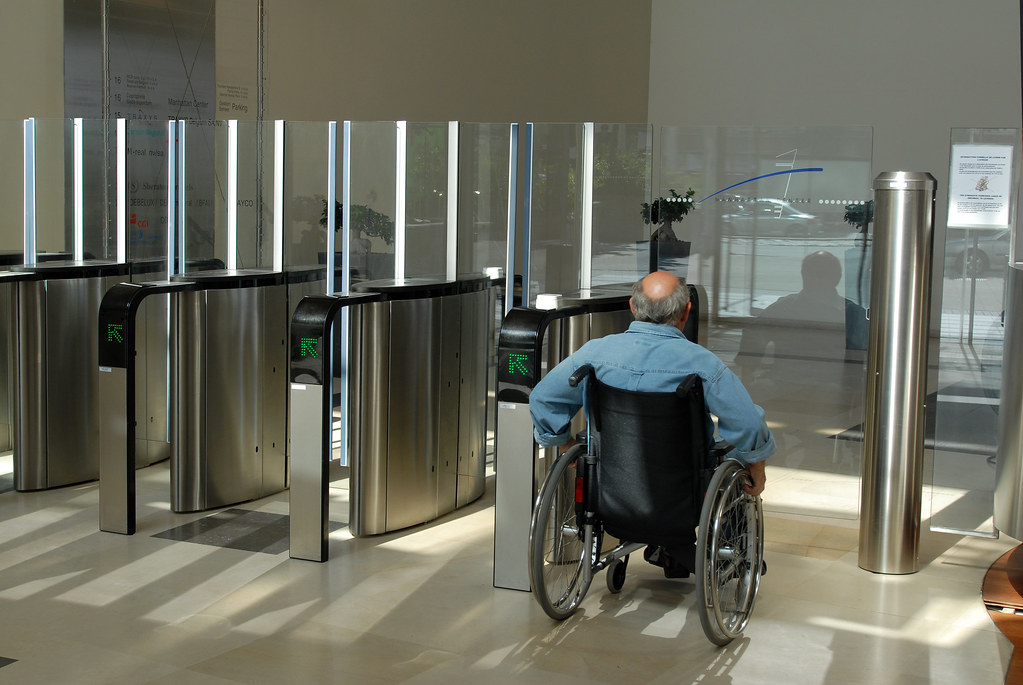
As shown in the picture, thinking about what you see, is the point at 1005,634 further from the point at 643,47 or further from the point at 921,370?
the point at 643,47

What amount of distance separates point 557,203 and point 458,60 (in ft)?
18.3

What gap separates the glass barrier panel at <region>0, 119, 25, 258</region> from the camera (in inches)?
219

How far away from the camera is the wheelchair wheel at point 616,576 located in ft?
12.5

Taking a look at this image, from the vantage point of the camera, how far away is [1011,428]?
4105 millimetres

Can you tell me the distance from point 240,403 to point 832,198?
281 cm

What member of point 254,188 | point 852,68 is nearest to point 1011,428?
point 254,188

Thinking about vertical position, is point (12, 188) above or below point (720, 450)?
above

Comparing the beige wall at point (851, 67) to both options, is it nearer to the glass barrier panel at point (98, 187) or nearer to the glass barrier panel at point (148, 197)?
the glass barrier panel at point (148, 197)

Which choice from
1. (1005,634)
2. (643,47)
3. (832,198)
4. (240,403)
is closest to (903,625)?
(1005,634)

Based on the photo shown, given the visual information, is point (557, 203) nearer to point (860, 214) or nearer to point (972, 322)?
point (860, 214)

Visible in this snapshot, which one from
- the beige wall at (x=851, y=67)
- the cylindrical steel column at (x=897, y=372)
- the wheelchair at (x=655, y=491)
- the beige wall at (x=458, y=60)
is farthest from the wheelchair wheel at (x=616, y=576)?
the beige wall at (x=851, y=67)

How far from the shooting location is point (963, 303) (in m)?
4.50

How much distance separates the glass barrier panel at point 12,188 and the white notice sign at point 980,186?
4.42 metres

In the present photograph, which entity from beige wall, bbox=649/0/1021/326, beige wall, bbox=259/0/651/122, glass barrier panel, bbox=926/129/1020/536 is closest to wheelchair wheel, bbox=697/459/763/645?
glass barrier panel, bbox=926/129/1020/536
